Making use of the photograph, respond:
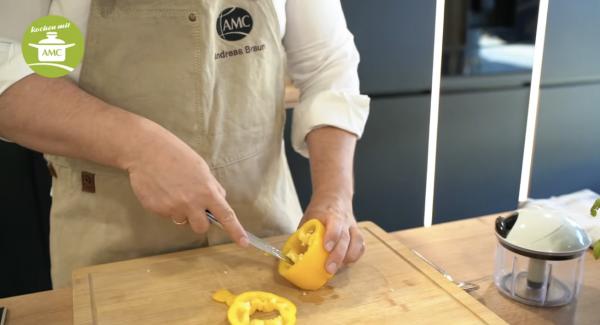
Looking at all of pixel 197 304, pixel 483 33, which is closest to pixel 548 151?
pixel 483 33

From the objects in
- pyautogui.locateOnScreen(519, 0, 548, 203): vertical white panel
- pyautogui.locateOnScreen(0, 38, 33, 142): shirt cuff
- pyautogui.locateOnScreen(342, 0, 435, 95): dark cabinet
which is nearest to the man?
pyautogui.locateOnScreen(0, 38, 33, 142): shirt cuff

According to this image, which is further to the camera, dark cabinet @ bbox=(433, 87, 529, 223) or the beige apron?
dark cabinet @ bbox=(433, 87, 529, 223)

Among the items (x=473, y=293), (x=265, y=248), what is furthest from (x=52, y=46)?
(x=473, y=293)

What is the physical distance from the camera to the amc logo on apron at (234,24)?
2.81 ft

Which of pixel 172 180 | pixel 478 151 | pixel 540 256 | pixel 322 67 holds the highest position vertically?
pixel 322 67

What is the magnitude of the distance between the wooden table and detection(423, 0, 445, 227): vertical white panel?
1058 millimetres

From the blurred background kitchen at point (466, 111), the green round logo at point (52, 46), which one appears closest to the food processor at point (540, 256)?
the green round logo at point (52, 46)

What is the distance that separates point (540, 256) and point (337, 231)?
29 centimetres

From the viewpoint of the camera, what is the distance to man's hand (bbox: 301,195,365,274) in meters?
0.77

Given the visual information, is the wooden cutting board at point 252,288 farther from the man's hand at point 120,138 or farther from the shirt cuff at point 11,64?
the shirt cuff at point 11,64

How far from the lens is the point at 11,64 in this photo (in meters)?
0.74

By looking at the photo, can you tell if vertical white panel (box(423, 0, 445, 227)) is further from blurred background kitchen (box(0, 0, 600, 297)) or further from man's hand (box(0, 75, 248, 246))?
man's hand (box(0, 75, 248, 246))

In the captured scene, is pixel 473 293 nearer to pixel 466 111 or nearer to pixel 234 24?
pixel 234 24

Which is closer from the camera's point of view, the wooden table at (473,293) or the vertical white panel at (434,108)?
the wooden table at (473,293)
